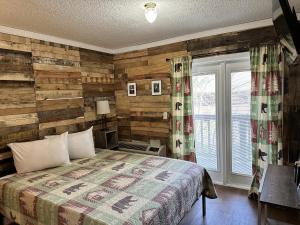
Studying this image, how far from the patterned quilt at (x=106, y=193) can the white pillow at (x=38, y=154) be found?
0.10 metres

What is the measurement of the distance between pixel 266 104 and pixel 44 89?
3.05 metres

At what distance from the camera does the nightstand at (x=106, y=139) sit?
3.63m

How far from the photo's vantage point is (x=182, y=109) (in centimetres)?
333

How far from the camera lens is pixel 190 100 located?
3287 millimetres

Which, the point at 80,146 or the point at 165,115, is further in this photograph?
the point at 165,115

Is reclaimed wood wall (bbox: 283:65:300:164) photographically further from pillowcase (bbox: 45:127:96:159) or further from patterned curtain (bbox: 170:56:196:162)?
pillowcase (bbox: 45:127:96:159)

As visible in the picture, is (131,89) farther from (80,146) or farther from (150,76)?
(80,146)

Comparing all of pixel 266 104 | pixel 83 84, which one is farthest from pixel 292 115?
pixel 83 84

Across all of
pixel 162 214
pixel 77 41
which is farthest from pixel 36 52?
pixel 162 214

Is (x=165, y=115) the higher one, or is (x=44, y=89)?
(x=44, y=89)

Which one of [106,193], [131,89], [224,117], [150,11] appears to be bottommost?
[106,193]

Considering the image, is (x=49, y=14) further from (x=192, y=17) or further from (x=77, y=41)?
(x=192, y=17)

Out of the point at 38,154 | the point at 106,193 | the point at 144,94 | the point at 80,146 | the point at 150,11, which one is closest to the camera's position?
the point at 106,193

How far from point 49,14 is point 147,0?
109 centimetres
